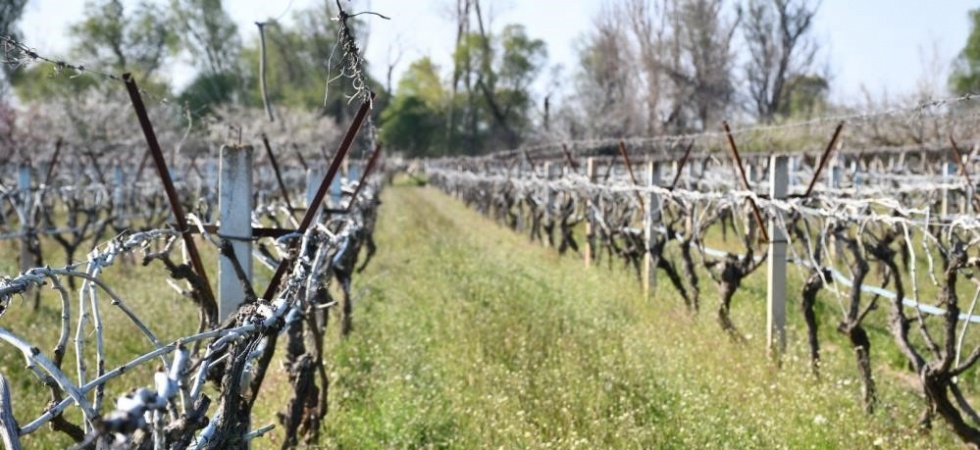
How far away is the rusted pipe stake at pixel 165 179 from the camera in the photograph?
87.6 inches

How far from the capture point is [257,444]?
4066mm

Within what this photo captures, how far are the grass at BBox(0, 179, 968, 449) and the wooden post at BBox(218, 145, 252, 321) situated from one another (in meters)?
1.46

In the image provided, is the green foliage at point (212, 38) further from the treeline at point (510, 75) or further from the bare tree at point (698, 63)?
the bare tree at point (698, 63)

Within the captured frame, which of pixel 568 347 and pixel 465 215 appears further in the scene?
pixel 465 215

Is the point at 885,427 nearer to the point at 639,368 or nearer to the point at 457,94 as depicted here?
the point at 639,368

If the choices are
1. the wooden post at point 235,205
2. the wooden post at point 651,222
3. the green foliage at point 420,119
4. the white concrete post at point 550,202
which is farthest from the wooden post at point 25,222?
the green foliage at point 420,119

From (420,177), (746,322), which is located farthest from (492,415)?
(420,177)

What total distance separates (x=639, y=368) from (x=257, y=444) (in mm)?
2402

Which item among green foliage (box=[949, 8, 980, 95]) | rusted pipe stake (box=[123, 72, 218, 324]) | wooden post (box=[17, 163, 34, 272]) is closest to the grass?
wooden post (box=[17, 163, 34, 272])

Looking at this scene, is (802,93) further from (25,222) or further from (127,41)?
(25,222)

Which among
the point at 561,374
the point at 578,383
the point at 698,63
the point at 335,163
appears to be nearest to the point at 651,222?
the point at 561,374

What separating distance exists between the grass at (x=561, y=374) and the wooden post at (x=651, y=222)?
9.1 inches

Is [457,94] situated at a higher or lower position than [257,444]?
higher

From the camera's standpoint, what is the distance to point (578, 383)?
4867mm
